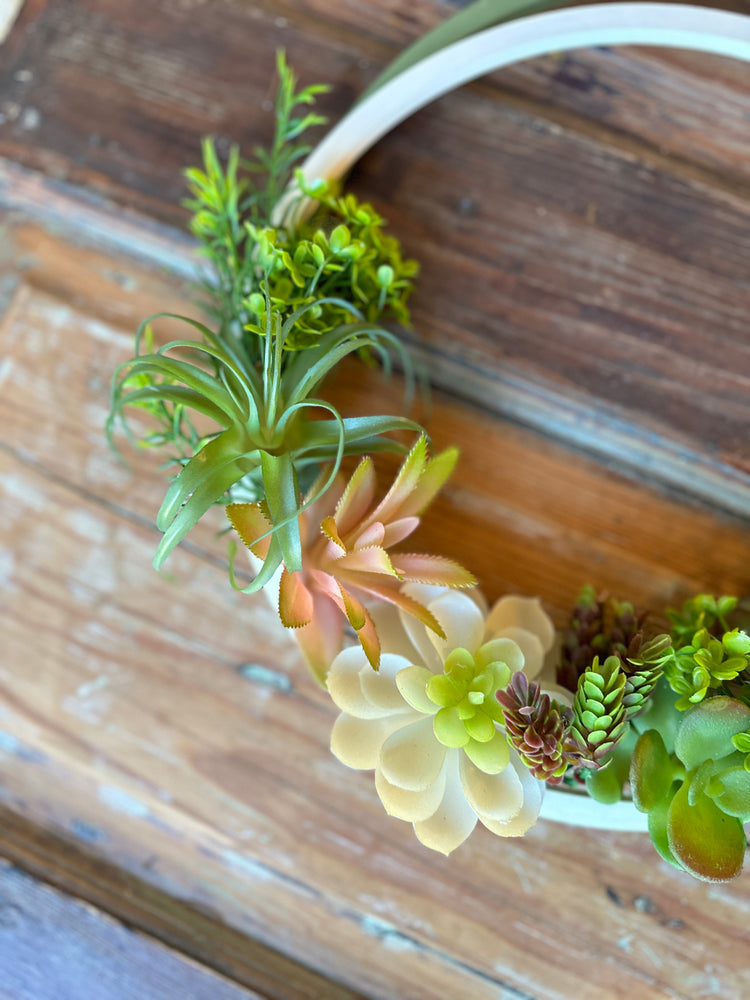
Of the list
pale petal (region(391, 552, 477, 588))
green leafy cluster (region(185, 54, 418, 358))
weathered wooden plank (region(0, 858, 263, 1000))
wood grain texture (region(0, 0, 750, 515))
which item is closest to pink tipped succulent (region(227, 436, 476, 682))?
pale petal (region(391, 552, 477, 588))

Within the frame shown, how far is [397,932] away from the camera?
1.99 feet

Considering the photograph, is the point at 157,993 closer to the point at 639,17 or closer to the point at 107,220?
the point at 107,220

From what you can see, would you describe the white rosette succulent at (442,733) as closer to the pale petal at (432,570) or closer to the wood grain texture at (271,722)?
the pale petal at (432,570)

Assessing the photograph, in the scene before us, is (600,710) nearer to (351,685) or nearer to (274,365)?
(351,685)

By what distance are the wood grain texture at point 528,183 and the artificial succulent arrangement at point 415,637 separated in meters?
0.14

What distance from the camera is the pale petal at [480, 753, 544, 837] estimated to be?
436 mm

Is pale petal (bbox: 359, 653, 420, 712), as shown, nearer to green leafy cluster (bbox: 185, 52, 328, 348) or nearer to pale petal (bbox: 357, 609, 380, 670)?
pale petal (bbox: 357, 609, 380, 670)

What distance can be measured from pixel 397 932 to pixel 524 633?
284 millimetres

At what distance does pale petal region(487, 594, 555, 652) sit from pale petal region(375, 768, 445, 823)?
0.13m

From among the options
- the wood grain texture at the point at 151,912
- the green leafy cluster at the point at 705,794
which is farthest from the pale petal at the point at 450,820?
the wood grain texture at the point at 151,912

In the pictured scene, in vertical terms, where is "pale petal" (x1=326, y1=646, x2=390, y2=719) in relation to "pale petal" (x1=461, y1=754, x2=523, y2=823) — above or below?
above

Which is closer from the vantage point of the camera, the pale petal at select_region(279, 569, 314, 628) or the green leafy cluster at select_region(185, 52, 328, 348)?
the pale petal at select_region(279, 569, 314, 628)

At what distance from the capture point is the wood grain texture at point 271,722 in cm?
59

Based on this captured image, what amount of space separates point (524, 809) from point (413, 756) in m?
0.07
